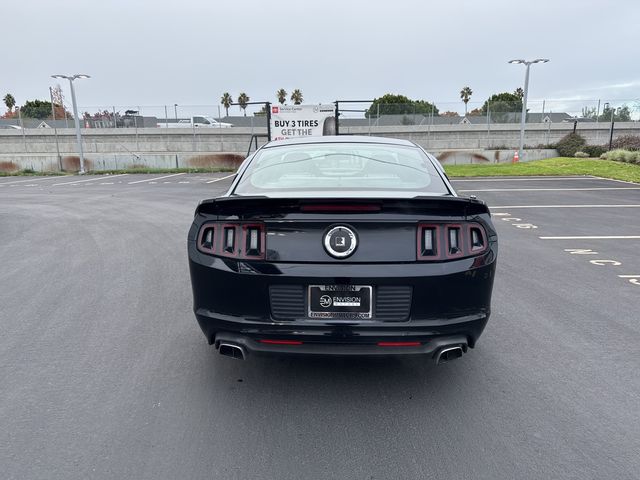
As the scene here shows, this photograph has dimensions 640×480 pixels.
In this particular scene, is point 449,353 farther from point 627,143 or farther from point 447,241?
point 627,143

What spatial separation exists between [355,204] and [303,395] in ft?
4.16

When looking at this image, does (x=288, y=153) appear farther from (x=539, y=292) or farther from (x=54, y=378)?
(x=539, y=292)

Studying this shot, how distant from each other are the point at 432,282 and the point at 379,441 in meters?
0.90

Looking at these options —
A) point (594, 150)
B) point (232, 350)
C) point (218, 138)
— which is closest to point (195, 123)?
point (218, 138)

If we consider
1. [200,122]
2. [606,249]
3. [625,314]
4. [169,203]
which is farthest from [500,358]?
[200,122]

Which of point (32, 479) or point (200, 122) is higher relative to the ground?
point (200, 122)

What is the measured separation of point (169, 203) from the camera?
40.2 feet

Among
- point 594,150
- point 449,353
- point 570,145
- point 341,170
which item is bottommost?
point 449,353

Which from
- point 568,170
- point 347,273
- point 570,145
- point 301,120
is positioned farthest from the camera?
point 570,145

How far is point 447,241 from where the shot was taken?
8.96ft

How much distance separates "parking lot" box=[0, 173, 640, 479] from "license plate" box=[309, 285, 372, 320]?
2.04ft

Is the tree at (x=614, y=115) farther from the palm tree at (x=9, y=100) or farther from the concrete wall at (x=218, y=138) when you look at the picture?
the palm tree at (x=9, y=100)

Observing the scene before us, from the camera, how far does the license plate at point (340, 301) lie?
2.67 m

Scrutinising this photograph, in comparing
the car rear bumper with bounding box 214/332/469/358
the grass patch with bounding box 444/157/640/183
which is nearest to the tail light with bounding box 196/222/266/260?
the car rear bumper with bounding box 214/332/469/358
